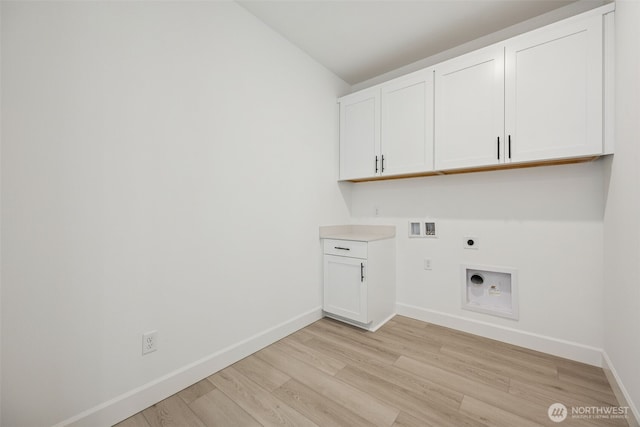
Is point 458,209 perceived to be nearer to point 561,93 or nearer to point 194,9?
point 561,93

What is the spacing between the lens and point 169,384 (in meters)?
1.47

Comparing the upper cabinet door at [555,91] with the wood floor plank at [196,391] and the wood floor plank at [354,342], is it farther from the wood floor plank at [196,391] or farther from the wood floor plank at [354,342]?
the wood floor plank at [196,391]

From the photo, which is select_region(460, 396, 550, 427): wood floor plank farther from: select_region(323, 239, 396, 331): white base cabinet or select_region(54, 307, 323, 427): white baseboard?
select_region(54, 307, 323, 427): white baseboard

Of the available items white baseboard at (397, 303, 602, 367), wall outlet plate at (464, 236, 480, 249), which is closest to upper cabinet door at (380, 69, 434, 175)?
wall outlet plate at (464, 236, 480, 249)

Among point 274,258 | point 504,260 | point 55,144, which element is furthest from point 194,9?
point 504,260

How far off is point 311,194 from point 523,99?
180 cm

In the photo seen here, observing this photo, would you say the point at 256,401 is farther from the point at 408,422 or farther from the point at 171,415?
the point at 408,422

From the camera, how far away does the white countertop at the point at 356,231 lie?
257cm

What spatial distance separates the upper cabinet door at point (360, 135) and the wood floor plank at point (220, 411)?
83.4 inches

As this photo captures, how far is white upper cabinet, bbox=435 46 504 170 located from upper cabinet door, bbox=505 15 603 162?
0.22 feet

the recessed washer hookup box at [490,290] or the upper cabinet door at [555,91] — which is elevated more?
the upper cabinet door at [555,91]

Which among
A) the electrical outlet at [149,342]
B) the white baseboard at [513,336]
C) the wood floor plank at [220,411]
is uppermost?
the electrical outlet at [149,342]

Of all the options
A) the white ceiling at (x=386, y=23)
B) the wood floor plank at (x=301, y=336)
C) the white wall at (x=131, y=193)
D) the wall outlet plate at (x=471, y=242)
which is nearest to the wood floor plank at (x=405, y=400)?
the wood floor plank at (x=301, y=336)

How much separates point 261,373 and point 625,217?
229 centimetres
